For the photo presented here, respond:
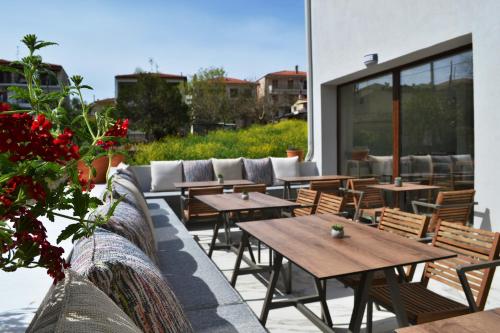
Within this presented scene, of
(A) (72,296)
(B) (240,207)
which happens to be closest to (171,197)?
(B) (240,207)

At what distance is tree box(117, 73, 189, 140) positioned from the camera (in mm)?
21250

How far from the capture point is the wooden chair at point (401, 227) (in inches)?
112

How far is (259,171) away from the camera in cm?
852

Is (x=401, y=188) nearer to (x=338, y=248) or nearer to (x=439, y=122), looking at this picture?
(x=439, y=122)

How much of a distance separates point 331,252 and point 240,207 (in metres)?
2.03

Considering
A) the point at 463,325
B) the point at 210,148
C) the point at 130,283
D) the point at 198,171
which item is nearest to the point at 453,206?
the point at 463,325

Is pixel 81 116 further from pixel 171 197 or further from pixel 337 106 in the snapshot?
pixel 337 106

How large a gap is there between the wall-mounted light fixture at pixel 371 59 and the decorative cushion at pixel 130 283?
5.84 meters

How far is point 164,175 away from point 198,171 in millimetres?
675

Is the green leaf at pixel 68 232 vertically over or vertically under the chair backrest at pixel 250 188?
over

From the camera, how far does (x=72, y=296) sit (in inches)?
39.0

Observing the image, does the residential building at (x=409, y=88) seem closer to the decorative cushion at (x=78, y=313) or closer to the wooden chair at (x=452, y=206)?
the wooden chair at (x=452, y=206)

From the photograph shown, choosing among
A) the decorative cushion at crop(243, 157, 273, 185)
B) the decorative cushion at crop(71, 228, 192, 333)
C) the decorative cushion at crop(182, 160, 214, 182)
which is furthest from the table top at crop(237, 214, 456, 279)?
the decorative cushion at crop(243, 157, 273, 185)

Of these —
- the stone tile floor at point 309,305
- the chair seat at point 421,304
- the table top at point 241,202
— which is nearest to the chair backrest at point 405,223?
the chair seat at point 421,304
